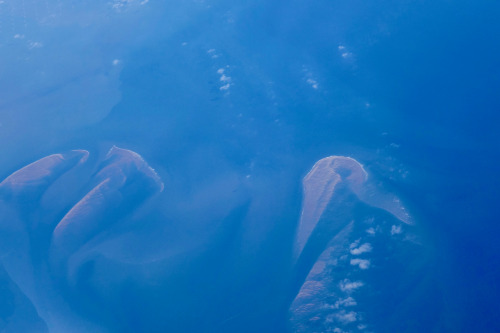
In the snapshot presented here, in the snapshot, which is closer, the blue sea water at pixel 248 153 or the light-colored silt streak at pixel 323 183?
the blue sea water at pixel 248 153

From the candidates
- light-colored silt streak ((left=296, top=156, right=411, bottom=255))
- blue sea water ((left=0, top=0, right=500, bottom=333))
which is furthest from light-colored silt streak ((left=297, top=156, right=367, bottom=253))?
blue sea water ((left=0, top=0, right=500, bottom=333))

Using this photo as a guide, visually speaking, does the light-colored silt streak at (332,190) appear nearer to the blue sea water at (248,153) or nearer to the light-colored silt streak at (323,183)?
the light-colored silt streak at (323,183)

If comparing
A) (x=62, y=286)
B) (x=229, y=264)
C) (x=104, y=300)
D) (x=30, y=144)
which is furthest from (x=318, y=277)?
(x=30, y=144)

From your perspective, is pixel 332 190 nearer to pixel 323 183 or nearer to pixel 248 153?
pixel 323 183

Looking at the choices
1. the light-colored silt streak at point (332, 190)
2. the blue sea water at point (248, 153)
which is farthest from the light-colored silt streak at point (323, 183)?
the blue sea water at point (248, 153)

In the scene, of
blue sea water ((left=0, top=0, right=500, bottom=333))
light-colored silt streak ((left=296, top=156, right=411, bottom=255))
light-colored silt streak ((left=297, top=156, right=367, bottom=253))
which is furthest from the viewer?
light-colored silt streak ((left=297, top=156, right=367, bottom=253))

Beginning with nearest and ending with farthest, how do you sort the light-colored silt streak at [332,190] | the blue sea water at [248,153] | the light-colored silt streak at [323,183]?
the blue sea water at [248,153] → the light-colored silt streak at [332,190] → the light-colored silt streak at [323,183]

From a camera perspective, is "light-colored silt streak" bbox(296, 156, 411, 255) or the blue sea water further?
"light-colored silt streak" bbox(296, 156, 411, 255)

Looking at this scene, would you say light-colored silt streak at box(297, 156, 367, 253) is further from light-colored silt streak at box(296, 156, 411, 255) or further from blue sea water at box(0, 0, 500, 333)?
blue sea water at box(0, 0, 500, 333)
